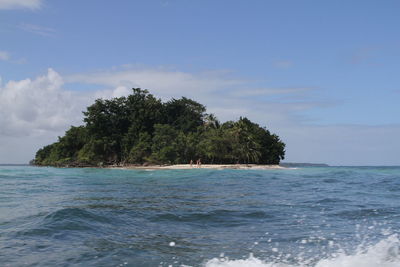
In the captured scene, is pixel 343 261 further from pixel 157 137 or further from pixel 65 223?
pixel 157 137

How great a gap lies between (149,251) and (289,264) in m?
2.03

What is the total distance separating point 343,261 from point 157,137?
59.4 meters

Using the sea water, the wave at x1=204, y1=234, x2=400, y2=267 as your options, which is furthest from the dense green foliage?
the wave at x1=204, y1=234, x2=400, y2=267

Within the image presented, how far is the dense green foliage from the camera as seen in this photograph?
201 feet

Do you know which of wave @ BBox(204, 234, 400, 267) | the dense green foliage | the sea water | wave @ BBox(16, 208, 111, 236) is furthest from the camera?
the dense green foliage

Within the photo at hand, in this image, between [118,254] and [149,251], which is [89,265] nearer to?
[118,254]

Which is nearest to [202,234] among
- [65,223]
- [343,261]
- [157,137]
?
[343,261]

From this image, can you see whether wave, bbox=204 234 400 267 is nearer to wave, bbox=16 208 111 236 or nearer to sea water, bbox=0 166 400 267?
sea water, bbox=0 166 400 267

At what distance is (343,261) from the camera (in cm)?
496

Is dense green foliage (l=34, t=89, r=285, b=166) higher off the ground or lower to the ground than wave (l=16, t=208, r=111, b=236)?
higher

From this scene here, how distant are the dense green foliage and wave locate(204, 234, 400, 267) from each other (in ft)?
177

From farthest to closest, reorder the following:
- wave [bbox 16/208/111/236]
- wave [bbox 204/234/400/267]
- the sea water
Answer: wave [bbox 16/208/111/236], the sea water, wave [bbox 204/234/400/267]

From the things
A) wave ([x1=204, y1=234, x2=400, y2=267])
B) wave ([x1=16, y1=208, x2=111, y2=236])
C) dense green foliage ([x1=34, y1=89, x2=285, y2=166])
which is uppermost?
dense green foliage ([x1=34, y1=89, x2=285, y2=166])

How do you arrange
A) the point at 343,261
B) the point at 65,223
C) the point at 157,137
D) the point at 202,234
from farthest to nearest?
the point at 157,137 → the point at 65,223 → the point at 202,234 → the point at 343,261
